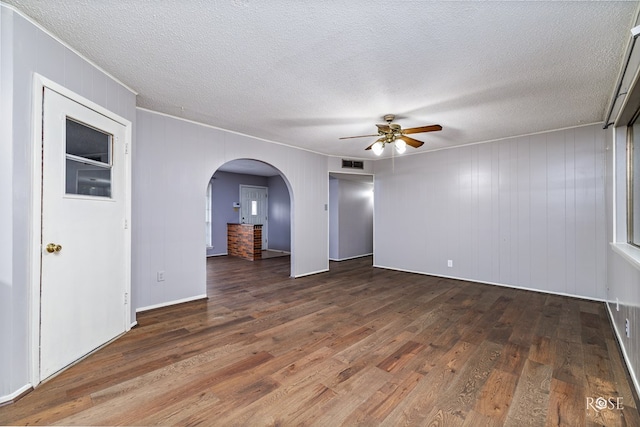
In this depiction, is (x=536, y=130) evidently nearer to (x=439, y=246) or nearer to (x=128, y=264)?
(x=439, y=246)

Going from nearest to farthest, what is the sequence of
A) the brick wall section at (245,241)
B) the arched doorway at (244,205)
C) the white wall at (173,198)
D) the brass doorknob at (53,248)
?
the brass doorknob at (53,248) < the white wall at (173,198) < the brick wall section at (245,241) < the arched doorway at (244,205)

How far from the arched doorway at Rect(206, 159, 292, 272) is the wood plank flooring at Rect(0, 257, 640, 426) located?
4576 millimetres

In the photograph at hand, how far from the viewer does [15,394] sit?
178 cm

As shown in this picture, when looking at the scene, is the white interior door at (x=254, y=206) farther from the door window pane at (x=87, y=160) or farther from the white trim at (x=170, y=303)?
the door window pane at (x=87, y=160)

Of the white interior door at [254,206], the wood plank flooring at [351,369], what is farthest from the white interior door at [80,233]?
the white interior door at [254,206]

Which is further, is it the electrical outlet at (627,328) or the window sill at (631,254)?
the electrical outlet at (627,328)

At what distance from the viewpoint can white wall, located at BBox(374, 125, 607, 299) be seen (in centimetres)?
397

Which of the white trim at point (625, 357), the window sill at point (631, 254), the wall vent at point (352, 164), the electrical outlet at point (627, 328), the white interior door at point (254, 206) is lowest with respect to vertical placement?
the white trim at point (625, 357)

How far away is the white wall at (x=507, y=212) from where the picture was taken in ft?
13.0

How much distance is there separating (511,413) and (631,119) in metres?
2.84

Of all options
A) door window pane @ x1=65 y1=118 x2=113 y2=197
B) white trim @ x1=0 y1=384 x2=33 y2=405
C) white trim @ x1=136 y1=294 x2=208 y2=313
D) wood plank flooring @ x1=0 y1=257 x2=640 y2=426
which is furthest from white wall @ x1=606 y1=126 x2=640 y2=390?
white trim @ x1=136 y1=294 x2=208 y2=313

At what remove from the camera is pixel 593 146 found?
391 centimetres

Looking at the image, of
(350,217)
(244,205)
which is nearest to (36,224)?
(350,217)

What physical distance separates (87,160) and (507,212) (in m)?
5.61
